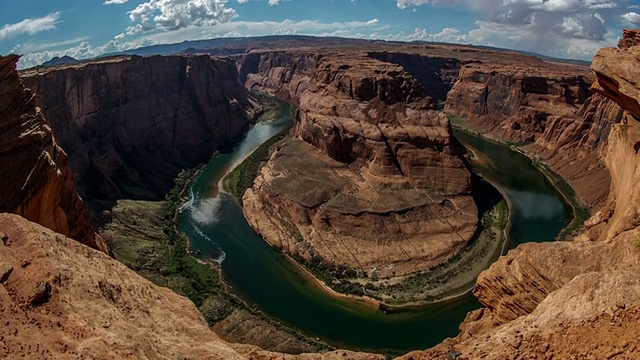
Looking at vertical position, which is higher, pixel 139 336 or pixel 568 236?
pixel 139 336

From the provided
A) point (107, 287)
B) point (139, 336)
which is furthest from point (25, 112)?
point (139, 336)

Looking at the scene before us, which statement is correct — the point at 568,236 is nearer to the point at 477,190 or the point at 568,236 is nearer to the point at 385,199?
the point at 477,190

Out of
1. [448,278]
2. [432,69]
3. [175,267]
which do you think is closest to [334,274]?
[448,278]

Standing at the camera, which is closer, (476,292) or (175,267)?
(476,292)

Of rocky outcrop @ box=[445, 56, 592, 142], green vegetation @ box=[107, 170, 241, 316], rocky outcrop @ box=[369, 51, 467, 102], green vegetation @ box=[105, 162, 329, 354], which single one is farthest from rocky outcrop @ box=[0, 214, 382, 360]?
rocky outcrop @ box=[369, 51, 467, 102]

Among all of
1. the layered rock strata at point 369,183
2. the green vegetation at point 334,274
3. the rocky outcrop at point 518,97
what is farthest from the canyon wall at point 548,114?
the green vegetation at point 334,274

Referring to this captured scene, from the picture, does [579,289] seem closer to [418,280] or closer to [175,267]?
[418,280]
